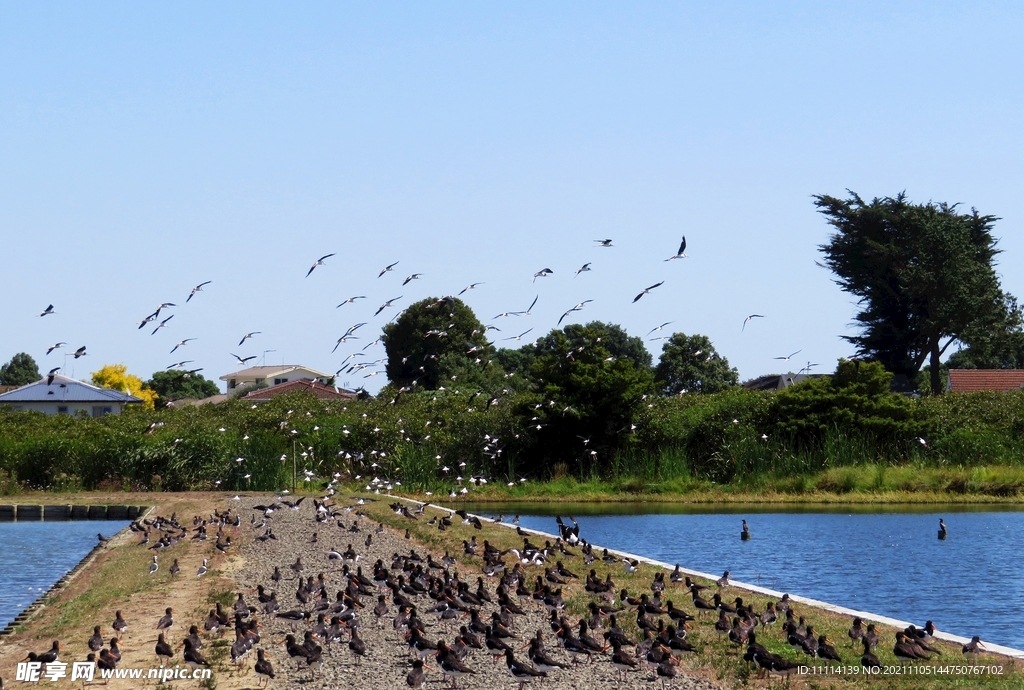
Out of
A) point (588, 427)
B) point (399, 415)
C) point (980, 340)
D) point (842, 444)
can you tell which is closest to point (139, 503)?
point (399, 415)

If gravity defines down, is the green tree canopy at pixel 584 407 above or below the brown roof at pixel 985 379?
below

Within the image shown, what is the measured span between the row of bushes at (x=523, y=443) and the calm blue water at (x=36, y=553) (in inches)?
285

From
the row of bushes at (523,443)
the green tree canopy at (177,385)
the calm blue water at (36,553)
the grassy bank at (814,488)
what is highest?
the green tree canopy at (177,385)

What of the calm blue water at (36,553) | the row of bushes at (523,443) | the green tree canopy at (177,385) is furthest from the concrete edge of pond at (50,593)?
the green tree canopy at (177,385)

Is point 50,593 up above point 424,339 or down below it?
below

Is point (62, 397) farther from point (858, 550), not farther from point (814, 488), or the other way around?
point (858, 550)

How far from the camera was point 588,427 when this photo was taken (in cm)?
5119

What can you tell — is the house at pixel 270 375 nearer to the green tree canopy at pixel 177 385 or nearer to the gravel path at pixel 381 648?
the green tree canopy at pixel 177 385

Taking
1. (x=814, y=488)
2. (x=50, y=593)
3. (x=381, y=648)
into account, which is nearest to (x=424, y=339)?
(x=814, y=488)

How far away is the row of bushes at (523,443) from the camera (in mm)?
46688

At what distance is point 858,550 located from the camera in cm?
3019

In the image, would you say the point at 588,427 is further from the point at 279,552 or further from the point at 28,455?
the point at 279,552

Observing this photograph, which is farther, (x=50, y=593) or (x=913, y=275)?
(x=913, y=275)

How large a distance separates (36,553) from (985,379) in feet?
228
